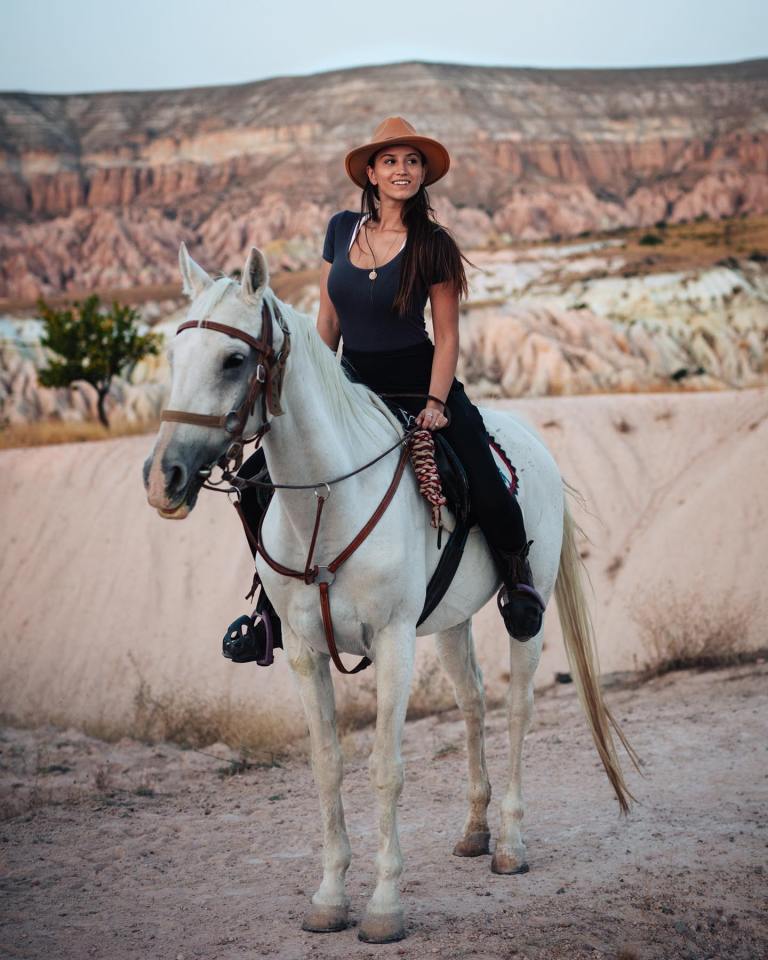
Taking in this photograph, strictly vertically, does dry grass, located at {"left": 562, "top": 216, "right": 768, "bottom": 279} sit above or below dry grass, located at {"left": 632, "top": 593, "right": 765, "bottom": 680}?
above

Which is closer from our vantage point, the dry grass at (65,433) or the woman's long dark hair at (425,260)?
the woman's long dark hair at (425,260)

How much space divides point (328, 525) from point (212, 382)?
946mm

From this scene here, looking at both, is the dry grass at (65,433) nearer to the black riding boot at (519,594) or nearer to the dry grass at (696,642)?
the dry grass at (696,642)

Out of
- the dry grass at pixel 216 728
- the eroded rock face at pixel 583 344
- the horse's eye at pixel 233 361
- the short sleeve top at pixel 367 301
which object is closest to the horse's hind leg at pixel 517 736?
the short sleeve top at pixel 367 301

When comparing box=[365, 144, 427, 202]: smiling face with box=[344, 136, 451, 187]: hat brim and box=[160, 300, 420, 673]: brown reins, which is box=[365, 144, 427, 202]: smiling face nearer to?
box=[344, 136, 451, 187]: hat brim

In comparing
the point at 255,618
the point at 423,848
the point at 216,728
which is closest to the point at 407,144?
the point at 255,618

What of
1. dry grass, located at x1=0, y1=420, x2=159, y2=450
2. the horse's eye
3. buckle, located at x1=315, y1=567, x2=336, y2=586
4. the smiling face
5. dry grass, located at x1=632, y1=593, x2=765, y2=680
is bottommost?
dry grass, located at x1=632, y1=593, x2=765, y2=680

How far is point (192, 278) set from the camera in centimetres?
443

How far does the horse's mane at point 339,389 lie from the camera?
4.64m

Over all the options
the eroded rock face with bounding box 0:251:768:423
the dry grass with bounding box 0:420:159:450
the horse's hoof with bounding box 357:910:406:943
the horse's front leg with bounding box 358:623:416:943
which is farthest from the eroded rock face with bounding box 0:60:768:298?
the horse's hoof with bounding box 357:910:406:943

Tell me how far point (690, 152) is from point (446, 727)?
102114 mm

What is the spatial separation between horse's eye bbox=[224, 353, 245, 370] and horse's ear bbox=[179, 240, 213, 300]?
0.38m

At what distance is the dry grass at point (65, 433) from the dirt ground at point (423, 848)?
41.0 ft

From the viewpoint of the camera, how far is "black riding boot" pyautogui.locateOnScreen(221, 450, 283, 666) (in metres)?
5.25
